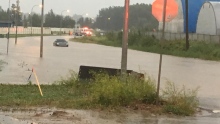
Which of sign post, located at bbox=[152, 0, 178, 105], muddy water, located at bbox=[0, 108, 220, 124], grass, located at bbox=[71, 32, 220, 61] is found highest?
sign post, located at bbox=[152, 0, 178, 105]

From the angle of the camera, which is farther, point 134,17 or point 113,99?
point 134,17

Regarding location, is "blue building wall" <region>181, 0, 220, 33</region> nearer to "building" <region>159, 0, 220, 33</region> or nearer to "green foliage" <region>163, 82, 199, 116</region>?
"building" <region>159, 0, 220, 33</region>

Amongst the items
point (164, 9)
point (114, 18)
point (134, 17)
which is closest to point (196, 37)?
point (164, 9)

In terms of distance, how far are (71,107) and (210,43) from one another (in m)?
45.8

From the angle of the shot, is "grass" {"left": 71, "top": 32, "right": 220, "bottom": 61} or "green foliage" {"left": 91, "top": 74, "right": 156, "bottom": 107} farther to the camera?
"grass" {"left": 71, "top": 32, "right": 220, "bottom": 61}

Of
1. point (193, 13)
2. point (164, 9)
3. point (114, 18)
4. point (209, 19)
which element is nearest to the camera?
point (164, 9)

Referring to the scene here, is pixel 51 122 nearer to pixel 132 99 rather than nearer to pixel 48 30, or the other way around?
pixel 132 99

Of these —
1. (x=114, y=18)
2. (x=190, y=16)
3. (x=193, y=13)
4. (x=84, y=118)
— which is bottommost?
(x=84, y=118)

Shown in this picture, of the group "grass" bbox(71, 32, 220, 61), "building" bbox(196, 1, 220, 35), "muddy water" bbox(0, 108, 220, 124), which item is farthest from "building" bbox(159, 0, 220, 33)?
"muddy water" bbox(0, 108, 220, 124)

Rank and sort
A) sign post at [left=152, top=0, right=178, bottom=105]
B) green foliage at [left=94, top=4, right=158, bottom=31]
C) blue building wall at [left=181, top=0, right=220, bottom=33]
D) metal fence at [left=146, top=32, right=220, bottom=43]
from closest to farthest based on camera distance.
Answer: sign post at [left=152, top=0, right=178, bottom=105] < metal fence at [left=146, top=32, right=220, bottom=43] < blue building wall at [left=181, top=0, right=220, bottom=33] < green foliage at [left=94, top=4, right=158, bottom=31]

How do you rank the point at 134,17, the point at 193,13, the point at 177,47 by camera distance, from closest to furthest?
1. the point at 177,47
2. the point at 193,13
3. the point at 134,17

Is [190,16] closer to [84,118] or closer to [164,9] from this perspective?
[164,9]

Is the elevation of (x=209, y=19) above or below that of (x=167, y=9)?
above

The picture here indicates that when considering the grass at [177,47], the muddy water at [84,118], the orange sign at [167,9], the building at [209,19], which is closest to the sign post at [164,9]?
the orange sign at [167,9]
